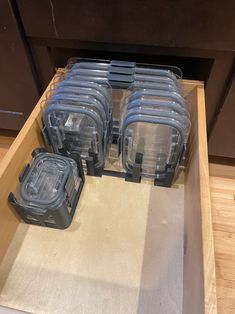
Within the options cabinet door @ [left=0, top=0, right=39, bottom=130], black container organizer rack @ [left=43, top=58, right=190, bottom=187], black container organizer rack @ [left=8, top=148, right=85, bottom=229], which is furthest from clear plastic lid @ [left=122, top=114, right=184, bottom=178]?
cabinet door @ [left=0, top=0, right=39, bottom=130]

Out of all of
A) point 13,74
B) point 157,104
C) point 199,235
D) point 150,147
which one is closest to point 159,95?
point 157,104

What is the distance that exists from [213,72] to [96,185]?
37 cm

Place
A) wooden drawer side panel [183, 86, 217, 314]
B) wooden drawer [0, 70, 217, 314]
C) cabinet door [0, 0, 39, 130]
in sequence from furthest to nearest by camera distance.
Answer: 1. cabinet door [0, 0, 39, 130]
2. wooden drawer [0, 70, 217, 314]
3. wooden drawer side panel [183, 86, 217, 314]

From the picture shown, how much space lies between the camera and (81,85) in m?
0.55

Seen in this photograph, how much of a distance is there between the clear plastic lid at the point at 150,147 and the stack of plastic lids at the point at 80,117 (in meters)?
0.05

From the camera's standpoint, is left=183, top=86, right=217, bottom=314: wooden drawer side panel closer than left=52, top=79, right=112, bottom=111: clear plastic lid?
Yes

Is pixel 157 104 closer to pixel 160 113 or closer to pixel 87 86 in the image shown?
pixel 160 113

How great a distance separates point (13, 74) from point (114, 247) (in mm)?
498

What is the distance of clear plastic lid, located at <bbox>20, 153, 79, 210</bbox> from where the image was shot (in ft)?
1.63

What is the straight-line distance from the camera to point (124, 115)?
543 mm

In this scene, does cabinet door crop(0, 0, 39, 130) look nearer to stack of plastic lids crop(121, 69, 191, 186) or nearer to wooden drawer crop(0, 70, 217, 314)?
wooden drawer crop(0, 70, 217, 314)

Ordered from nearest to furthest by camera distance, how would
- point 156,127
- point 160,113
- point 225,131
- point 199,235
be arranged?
point 199,235 < point 160,113 < point 156,127 < point 225,131

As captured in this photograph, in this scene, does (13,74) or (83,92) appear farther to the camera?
(13,74)

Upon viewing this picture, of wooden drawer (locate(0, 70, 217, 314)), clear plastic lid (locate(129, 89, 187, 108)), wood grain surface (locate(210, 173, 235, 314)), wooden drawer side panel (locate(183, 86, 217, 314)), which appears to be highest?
clear plastic lid (locate(129, 89, 187, 108))
